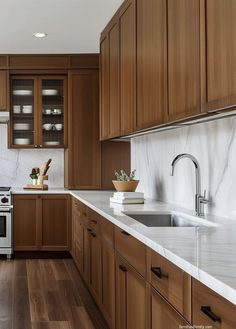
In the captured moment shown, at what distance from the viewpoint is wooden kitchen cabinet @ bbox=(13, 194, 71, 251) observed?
6.01m

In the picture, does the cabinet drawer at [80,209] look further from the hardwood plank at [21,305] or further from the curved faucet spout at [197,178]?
the curved faucet spout at [197,178]

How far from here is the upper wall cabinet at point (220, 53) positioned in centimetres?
201

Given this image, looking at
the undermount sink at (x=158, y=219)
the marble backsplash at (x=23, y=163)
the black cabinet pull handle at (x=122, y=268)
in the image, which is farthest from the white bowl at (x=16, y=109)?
the black cabinet pull handle at (x=122, y=268)

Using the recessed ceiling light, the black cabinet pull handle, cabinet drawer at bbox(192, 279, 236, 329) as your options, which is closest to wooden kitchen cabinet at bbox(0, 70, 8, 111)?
the recessed ceiling light

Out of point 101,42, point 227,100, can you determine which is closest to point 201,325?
point 227,100

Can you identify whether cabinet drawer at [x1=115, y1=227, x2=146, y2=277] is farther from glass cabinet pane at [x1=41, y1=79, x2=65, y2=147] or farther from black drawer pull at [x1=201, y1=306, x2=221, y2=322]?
glass cabinet pane at [x1=41, y1=79, x2=65, y2=147]

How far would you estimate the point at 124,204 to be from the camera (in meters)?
3.77

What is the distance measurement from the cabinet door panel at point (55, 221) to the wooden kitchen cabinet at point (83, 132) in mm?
302

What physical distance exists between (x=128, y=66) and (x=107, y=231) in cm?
143

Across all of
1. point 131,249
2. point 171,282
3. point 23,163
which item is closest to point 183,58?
point 131,249

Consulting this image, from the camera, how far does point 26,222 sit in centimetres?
602

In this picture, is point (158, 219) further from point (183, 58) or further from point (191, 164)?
point (183, 58)

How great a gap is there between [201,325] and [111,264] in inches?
67.1

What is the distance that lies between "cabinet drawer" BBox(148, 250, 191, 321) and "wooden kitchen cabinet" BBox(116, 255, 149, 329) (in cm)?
19
